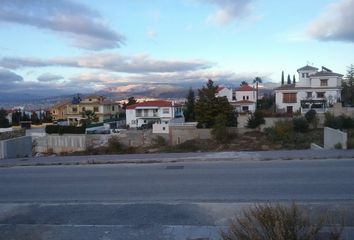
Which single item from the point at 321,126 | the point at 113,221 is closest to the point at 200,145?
the point at 321,126

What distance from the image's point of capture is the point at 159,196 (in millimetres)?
9672

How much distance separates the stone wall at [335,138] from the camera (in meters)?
16.9

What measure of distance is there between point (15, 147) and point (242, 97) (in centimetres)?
7271

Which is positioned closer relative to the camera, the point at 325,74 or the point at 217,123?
the point at 217,123

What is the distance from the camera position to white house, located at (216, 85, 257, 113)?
269 ft

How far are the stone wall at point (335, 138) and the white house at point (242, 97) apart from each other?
197 ft

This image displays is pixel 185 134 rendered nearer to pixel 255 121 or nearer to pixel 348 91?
pixel 255 121

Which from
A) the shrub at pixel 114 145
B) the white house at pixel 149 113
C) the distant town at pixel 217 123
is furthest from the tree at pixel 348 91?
the shrub at pixel 114 145

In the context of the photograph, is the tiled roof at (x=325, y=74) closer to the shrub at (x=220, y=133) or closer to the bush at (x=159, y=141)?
the shrub at (x=220, y=133)

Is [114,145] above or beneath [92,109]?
beneath

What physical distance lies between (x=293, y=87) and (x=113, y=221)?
67.2 m

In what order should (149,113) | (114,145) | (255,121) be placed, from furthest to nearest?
→ (149,113) → (255,121) → (114,145)

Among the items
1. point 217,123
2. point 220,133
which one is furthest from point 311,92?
point 220,133

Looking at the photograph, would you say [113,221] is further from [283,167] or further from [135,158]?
[135,158]
